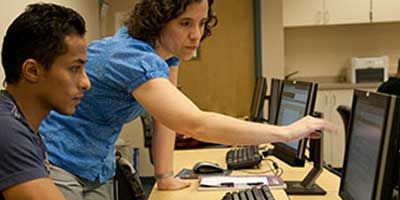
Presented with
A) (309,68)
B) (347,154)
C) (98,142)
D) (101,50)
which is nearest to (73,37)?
(101,50)

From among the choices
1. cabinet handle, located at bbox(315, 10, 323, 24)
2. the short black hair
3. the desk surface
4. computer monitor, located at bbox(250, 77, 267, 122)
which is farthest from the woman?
cabinet handle, located at bbox(315, 10, 323, 24)

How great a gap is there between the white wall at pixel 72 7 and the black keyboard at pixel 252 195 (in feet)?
3.89

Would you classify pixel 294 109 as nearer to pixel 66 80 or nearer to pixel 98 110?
pixel 98 110

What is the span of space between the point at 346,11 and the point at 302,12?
0.47 m

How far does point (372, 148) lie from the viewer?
1188mm

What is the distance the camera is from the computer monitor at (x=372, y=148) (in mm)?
1071

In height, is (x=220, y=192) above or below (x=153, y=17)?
below

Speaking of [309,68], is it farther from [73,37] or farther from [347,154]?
[73,37]

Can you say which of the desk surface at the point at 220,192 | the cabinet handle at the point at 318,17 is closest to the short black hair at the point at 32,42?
the desk surface at the point at 220,192

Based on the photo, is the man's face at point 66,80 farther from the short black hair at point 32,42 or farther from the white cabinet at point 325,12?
the white cabinet at point 325,12

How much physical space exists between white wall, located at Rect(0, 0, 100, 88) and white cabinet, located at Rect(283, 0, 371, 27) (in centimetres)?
199

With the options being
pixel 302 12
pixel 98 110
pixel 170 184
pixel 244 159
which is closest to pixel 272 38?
pixel 302 12

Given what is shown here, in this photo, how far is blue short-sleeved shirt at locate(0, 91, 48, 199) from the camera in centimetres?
94

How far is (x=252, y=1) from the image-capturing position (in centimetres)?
538
